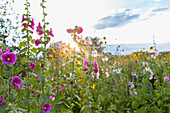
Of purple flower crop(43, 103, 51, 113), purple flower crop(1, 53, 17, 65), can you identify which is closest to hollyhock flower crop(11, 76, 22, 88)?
purple flower crop(1, 53, 17, 65)

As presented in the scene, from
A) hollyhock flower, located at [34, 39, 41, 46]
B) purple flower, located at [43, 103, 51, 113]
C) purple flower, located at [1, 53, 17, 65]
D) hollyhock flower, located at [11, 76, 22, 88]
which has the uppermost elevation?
hollyhock flower, located at [34, 39, 41, 46]

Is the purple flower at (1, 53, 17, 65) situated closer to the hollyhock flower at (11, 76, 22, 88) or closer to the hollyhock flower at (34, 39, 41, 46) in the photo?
the hollyhock flower at (11, 76, 22, 88)

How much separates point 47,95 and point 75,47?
91 cm

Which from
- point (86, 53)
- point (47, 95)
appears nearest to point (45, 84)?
point (47, 95)

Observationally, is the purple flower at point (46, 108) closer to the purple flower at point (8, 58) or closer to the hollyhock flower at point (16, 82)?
the hollyhock flower at point (16, 82)

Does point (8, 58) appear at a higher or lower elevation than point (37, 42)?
lower

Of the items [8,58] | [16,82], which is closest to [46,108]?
[16,82]

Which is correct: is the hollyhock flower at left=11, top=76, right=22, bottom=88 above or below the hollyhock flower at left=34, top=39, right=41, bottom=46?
below

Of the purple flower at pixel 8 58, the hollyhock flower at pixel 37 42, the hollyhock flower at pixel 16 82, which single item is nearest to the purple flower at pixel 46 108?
the hollyhock flower at pixel 16 82

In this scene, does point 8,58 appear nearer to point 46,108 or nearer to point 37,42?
point 37,42

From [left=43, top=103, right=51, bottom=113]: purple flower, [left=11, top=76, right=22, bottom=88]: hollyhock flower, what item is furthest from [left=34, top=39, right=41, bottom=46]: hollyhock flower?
[left=43, top=103, right=51, bottom=113]: purple flower

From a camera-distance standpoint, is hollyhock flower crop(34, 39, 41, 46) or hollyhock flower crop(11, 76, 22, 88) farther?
hollyhock flower crop(34, 39, 41, 46)

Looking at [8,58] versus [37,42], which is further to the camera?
[37,42]

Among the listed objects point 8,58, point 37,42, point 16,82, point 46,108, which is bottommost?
point 46,108
